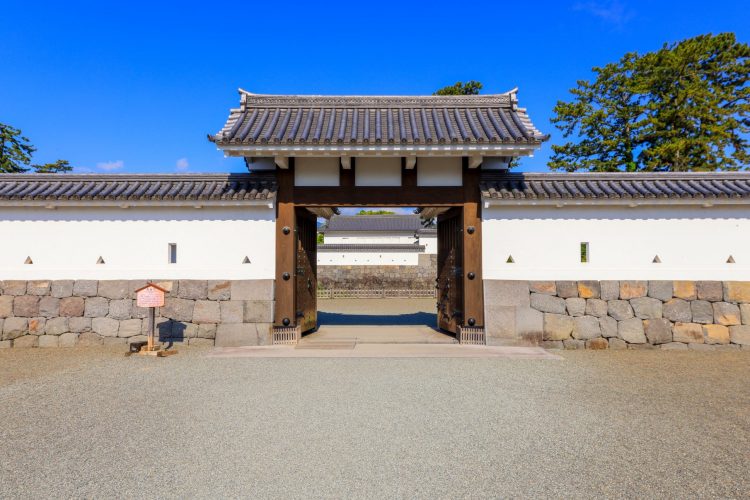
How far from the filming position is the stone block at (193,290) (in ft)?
24.0

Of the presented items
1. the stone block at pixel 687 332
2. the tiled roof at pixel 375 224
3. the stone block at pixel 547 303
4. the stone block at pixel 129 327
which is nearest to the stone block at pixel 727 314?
the stone block at pixel 687 332

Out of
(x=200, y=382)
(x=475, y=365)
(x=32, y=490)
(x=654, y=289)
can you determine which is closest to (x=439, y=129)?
(x=475, y=365)

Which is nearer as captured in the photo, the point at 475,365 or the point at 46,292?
the point at 475,365

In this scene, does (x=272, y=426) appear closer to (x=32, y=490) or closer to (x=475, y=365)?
(x=32, y=490)

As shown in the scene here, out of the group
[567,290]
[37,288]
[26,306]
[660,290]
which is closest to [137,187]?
[37,288]

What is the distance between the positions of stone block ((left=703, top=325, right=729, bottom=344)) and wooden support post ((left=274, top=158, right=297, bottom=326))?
7.49 meters

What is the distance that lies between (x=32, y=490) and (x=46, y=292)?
614 centimetres

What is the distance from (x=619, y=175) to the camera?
7.82 meters

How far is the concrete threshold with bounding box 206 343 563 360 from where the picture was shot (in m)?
6.53

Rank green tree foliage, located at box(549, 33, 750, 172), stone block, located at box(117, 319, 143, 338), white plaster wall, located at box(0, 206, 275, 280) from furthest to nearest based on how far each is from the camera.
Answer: green tree foliage, located at box(549, 33, 750, 172)
white plaster wall, located at box(0, 206, 275, 280)
stone block, located at box(117, 319, 143, 338)

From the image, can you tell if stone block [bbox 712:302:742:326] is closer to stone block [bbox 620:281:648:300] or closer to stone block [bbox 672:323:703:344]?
stone block [bbox 672:323:703:344]

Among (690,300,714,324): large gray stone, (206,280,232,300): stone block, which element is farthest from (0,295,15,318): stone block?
(690,300,714,324): large gray stone

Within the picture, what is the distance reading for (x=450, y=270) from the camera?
8.56 m

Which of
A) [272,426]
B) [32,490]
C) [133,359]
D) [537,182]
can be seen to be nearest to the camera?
[32,490]
